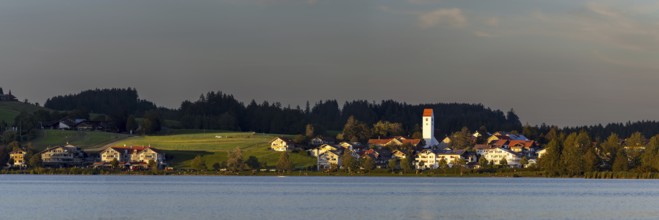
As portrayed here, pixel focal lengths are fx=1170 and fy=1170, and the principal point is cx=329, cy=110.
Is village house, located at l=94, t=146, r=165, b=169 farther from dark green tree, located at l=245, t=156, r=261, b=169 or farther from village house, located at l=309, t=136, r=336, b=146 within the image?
village house, located at l=309, t=136, r=336, b=146

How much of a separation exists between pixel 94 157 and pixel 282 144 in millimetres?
24282

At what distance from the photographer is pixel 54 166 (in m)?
141

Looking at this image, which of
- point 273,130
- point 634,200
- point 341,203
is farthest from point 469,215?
point 273,130

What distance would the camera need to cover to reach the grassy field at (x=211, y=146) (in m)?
136

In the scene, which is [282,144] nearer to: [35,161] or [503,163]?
[503,163]

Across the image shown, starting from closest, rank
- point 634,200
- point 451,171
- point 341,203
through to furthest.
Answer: point 341,203 → point 634,200 → point 451,171

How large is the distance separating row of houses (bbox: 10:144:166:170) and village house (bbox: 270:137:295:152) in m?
13.5

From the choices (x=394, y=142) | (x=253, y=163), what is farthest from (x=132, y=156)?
(x=394, y=142)

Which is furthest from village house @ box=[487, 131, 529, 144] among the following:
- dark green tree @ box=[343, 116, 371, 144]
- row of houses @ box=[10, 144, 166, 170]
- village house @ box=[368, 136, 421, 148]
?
row of houses @ box=[10, 144, 166, 170]

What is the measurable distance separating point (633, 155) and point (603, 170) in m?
7.74

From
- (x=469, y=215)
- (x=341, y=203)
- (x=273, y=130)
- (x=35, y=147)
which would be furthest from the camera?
(x=273, y=130)

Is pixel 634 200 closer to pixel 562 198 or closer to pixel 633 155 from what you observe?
pixel 562 198

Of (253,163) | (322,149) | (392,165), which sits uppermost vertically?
(322,149)

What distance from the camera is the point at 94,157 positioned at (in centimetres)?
14588
